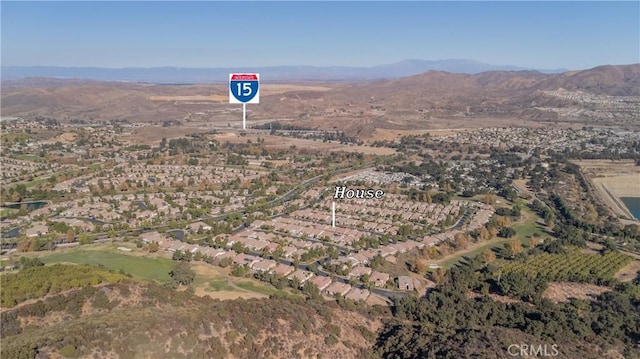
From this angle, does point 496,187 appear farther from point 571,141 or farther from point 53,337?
point 53,337

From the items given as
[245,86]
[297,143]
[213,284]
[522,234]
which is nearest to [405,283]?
[213,284]

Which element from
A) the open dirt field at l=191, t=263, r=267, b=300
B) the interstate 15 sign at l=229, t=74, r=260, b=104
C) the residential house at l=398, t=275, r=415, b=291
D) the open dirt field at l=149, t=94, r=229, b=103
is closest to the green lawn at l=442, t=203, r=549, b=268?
the residential house at l=398, t=275, r=415, b=291

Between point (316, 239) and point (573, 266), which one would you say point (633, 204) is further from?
point (316, 239)

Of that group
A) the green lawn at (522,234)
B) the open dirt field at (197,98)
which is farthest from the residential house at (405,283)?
the open dirt field at (197,98)

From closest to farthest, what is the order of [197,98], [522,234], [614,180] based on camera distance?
[522,234], [614,180], [197,98]

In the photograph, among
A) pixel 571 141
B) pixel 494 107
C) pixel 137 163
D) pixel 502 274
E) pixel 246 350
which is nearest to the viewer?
pixel 246 350

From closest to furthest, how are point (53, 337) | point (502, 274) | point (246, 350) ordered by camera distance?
1. point (53, 337)
2. point (246, 350)
3. point (502, 274)

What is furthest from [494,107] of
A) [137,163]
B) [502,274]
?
[502,274]
